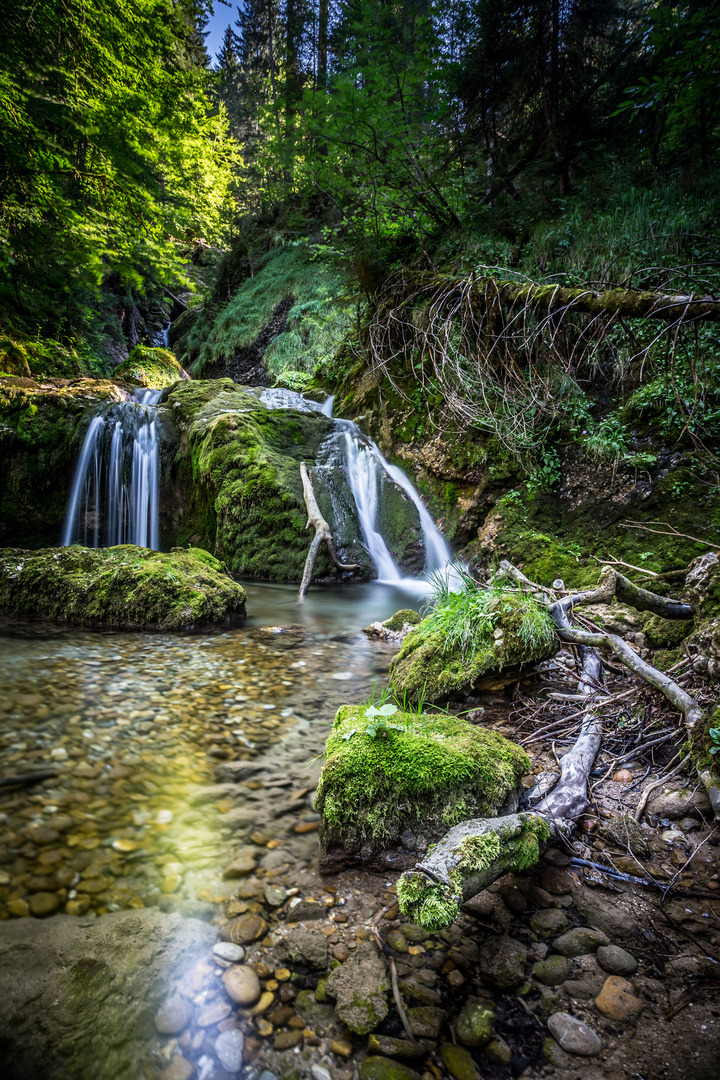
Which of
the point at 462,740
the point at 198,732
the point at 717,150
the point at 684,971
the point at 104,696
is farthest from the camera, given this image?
the point at 717,150

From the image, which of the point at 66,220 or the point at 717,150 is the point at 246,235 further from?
the point at 717,150

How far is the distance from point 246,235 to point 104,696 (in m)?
22.7

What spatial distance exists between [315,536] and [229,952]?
19.8 feet

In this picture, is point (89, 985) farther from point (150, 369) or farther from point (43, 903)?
point (150, 369)

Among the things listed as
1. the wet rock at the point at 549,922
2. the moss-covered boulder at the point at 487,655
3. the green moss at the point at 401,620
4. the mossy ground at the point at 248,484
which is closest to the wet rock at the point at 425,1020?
the wet rock at the point at 549,922

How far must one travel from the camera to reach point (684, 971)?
4.25ft

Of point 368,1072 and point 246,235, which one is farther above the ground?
point 246,235

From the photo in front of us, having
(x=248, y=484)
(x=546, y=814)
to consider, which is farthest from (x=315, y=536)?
(x=546, y=814)

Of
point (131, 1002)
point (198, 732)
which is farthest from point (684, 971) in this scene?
point (198, 732)

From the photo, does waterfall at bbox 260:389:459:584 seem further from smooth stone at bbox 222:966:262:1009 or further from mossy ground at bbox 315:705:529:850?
smooth stone at bbox 222:966:262:1009

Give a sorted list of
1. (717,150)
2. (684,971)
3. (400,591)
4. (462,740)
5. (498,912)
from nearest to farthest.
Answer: (684,971) → (498,912) → (462,740) → (717,150) → (400,591)

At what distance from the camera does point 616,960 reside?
1346mm

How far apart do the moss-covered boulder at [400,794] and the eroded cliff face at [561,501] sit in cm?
280

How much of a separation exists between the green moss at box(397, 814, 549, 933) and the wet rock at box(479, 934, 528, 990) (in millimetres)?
155
